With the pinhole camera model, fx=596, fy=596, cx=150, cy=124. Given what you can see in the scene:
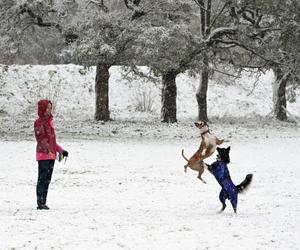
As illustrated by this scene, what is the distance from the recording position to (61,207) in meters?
8.67

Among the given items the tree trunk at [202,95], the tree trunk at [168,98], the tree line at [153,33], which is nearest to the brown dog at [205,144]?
the tree line at [153,33]

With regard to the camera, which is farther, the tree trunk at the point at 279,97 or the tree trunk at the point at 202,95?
the tree trunk at the point at 279,97

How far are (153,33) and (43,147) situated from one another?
440 inches

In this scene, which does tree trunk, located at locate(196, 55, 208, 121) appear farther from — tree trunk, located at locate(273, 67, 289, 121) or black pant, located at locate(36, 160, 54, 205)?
black pant, located at locate(36, 160, 54, 205)

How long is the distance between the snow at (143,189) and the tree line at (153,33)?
256 centimetres

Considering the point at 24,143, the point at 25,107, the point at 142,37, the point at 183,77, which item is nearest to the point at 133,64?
the point at 142,37

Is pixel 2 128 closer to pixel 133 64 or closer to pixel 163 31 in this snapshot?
pixel 133 64

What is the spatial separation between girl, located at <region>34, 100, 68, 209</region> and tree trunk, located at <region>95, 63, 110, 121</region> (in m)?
16.3

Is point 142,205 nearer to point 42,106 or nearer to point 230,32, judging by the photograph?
point 42,106

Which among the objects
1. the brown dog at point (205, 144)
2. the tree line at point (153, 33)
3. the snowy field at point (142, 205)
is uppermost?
the tree line at point (153, 33)

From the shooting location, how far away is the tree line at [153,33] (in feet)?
63.5

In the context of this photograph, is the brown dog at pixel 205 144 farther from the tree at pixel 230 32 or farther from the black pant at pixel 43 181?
the tree at pixel 230 32

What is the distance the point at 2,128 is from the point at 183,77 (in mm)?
17403

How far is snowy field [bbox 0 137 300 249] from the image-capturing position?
21.6 feet
